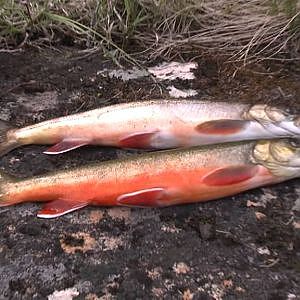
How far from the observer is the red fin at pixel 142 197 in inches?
89.4

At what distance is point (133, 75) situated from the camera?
11.0 ft

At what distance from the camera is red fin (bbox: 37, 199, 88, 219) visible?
2309 mm

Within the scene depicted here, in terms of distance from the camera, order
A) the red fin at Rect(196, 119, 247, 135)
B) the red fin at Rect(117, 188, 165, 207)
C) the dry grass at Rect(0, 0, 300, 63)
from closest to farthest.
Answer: the red fin at Rect(117, 188, 165, 207) < the red fin at Rect(196, 119, 247, 135) < the dry grass at Rect(0, 0, 300, 63)

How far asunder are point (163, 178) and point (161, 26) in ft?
5.58

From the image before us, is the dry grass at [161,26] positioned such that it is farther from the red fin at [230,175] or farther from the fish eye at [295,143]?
the red fin at [230,175]

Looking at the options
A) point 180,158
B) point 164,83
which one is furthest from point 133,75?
point 180,158

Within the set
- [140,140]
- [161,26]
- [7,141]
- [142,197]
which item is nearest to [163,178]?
[142,197]

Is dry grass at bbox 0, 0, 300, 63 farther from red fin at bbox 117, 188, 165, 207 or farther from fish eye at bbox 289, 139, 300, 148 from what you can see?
red fin at bbox 117, 188, 165, 207

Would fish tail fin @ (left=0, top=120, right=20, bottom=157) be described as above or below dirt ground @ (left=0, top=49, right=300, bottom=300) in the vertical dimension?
above

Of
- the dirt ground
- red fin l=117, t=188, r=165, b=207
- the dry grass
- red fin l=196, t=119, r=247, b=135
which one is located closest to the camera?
the dirt ground

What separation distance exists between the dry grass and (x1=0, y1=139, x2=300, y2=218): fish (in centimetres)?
124

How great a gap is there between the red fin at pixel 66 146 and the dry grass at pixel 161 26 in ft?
3.06

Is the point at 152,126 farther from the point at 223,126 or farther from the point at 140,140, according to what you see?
the point at 223,126

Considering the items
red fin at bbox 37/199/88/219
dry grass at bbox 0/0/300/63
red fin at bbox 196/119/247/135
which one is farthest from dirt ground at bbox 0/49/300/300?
dry grass at bbox 0/0/300/63
